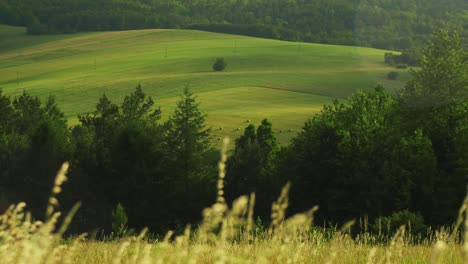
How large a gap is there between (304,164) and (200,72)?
312 feet

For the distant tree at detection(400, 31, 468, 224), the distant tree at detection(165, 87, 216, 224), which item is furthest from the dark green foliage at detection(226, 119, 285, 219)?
the distant tree at detection(400, 31, 468, 224)

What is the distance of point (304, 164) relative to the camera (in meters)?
55.3

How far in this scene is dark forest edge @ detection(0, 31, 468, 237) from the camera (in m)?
50.0

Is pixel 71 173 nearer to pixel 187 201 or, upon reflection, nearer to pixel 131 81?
pixel 187 201

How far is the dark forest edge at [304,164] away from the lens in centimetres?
5000

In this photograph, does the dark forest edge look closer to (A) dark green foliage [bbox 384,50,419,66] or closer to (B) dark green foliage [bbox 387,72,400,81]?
(B) dark green foliage [bbox 387,72,400,81]

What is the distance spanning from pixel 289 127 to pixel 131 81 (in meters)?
47.9

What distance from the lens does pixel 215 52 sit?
16988 cm

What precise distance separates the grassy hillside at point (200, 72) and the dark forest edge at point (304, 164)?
29.8 metres

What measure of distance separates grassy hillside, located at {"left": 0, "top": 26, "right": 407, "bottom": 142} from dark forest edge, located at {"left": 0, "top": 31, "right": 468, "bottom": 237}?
2980 centimetres

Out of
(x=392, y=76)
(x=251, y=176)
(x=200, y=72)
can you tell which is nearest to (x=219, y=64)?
(x=200, y=72)

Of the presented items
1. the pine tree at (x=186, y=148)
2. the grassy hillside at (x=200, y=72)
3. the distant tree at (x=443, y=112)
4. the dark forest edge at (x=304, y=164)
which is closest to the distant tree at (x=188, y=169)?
the pine tree at (x=186, y=148)

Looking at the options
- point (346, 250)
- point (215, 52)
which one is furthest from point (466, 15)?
point (346, 250)

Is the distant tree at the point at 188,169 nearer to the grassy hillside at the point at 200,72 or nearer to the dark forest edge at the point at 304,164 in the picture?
the dark forest edge at the point at 304,164
